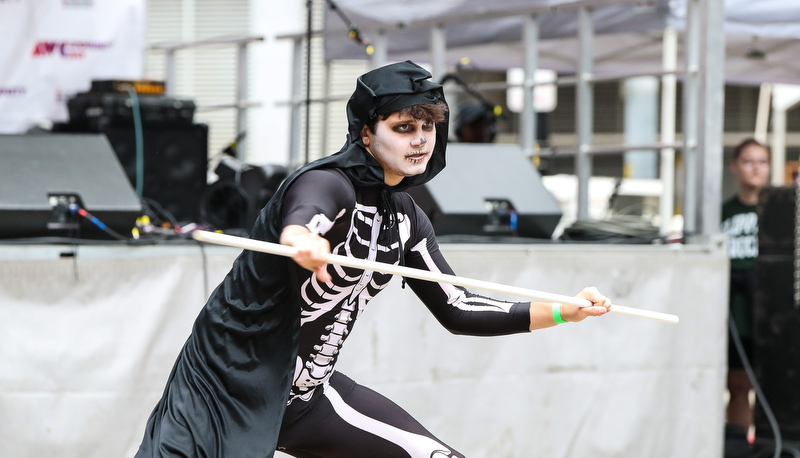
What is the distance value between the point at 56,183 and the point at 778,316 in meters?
4.05

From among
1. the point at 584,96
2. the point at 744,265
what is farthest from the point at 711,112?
the point at 744,265

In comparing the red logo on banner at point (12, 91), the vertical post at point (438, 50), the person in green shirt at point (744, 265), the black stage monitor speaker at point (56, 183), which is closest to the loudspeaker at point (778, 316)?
the person in green shirt at point (744, 265)

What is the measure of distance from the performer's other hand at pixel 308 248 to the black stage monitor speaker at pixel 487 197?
2.93 m

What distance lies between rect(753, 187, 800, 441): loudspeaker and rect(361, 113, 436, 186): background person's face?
3.73m

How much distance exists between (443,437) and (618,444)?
101 centimetres

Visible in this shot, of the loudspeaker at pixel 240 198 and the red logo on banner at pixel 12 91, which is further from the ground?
the red logo on banner at pixel 12 91

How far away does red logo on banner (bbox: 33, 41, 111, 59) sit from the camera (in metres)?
6.62

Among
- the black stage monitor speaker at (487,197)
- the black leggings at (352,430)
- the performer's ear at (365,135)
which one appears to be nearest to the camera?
the performer's ear at (365,135)

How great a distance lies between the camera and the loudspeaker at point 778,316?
19.9 ft

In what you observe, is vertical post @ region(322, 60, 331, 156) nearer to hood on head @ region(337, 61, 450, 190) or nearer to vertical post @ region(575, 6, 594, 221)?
vertical post @ region(575, 6, 594, 221)

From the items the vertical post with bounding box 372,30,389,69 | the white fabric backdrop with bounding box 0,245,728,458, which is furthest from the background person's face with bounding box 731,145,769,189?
the vertical post with bounding box 372,30,389,69

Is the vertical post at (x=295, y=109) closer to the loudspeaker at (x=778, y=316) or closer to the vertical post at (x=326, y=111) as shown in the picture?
the vertical post at (x=326, y=111)

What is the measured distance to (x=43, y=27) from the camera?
6637mm

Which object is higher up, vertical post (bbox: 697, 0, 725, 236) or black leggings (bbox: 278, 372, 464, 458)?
vertical post (bbox: 697, 0, 725, 236)
